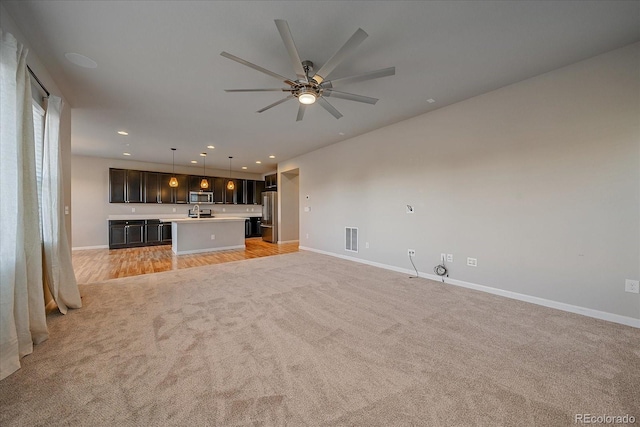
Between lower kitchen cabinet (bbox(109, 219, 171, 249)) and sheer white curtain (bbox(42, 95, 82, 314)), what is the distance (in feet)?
15.9

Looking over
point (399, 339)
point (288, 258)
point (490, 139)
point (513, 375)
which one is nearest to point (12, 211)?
point (399, 339)

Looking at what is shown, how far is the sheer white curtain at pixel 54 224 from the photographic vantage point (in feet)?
7.88

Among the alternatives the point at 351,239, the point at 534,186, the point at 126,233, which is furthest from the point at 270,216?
the point at 534,186

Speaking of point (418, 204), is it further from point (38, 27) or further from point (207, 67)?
point (38, 27)

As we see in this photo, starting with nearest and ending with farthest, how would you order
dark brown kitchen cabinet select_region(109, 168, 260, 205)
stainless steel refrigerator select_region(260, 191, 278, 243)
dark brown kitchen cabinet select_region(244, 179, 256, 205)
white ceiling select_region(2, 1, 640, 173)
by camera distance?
white ceiling select_region(2, 1, 640, 173) < dark brown kitchen cabinet select_region(109, 168, 260, 205) < stainless steel refrigerator select_region(260, 191, 278, 243) < dark brown kitchen cabinet select_region(244, 179, 256, 205)

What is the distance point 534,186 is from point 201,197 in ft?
28.0

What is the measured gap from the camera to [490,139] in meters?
3.16

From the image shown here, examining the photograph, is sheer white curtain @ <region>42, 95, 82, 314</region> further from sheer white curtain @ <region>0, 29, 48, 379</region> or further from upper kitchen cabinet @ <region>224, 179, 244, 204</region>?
upper kitchen cabinet @ <region>224, 179, 244, 204</region>

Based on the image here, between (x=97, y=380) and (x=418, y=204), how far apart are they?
4.17 metres

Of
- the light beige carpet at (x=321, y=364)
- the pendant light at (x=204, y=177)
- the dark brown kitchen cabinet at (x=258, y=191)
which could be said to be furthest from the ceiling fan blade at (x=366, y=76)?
the dark brown kitchen cabinet at (x=258, y=191)

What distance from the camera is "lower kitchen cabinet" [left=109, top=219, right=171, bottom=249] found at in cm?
659

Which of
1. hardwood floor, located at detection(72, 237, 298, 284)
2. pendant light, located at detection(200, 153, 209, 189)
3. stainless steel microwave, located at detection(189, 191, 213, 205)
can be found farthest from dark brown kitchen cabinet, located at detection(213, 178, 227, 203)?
hardwood floor, located at detection(72, 237, 298, 284)

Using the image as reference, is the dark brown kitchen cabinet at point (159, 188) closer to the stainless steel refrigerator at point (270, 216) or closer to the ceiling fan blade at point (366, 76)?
the stainless steel refrigerator at point (270, 216)

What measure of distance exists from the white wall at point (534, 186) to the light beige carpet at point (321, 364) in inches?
18.8
